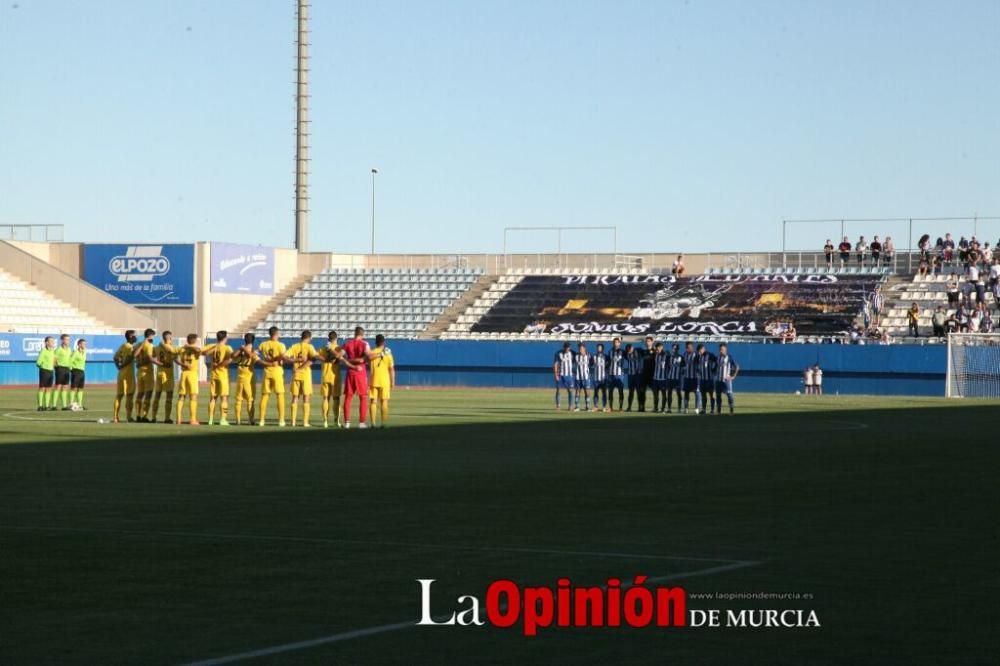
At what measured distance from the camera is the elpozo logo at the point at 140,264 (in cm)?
7838

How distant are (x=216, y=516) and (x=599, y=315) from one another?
198 feet

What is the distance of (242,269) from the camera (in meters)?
80.2

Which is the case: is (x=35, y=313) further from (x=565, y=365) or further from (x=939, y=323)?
(x=939, y=323)

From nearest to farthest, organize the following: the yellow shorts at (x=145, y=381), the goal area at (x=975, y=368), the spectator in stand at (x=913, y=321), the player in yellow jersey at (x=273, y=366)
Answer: the player in yellow jersey at (x=273, y=366) < the yellow shorts at (x=145, y=381) < the goal area at (x=975, y=368) < the spectator in stand at (x=913, y=321)

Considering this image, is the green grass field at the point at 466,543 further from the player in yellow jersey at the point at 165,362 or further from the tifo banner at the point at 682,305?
the tifo banner at the point at 682,305

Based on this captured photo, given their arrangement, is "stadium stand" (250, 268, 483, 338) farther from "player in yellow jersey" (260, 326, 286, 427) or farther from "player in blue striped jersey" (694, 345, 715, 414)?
"player in yellow jersey" (260, 326, 286, 427)

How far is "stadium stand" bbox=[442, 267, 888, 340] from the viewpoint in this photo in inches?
2817

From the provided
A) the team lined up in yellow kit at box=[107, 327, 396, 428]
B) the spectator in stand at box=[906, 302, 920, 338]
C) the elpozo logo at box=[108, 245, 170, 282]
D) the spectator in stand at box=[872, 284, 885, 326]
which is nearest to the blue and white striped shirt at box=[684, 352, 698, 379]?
the team lined up in yellow kit at box=[107, 327, 396, 428]

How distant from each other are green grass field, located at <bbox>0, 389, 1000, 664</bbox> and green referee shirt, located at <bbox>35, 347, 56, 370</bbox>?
13.7 meters

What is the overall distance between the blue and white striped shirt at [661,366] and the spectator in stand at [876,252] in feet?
112

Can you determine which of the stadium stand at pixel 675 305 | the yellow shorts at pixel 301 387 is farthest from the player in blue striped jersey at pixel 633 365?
the stadium stand at pixel 675 305

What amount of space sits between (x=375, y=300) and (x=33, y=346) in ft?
71.5

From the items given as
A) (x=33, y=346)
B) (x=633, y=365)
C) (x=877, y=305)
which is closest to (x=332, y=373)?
(x=633, y=365)

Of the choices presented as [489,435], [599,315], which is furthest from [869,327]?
[489,435]
